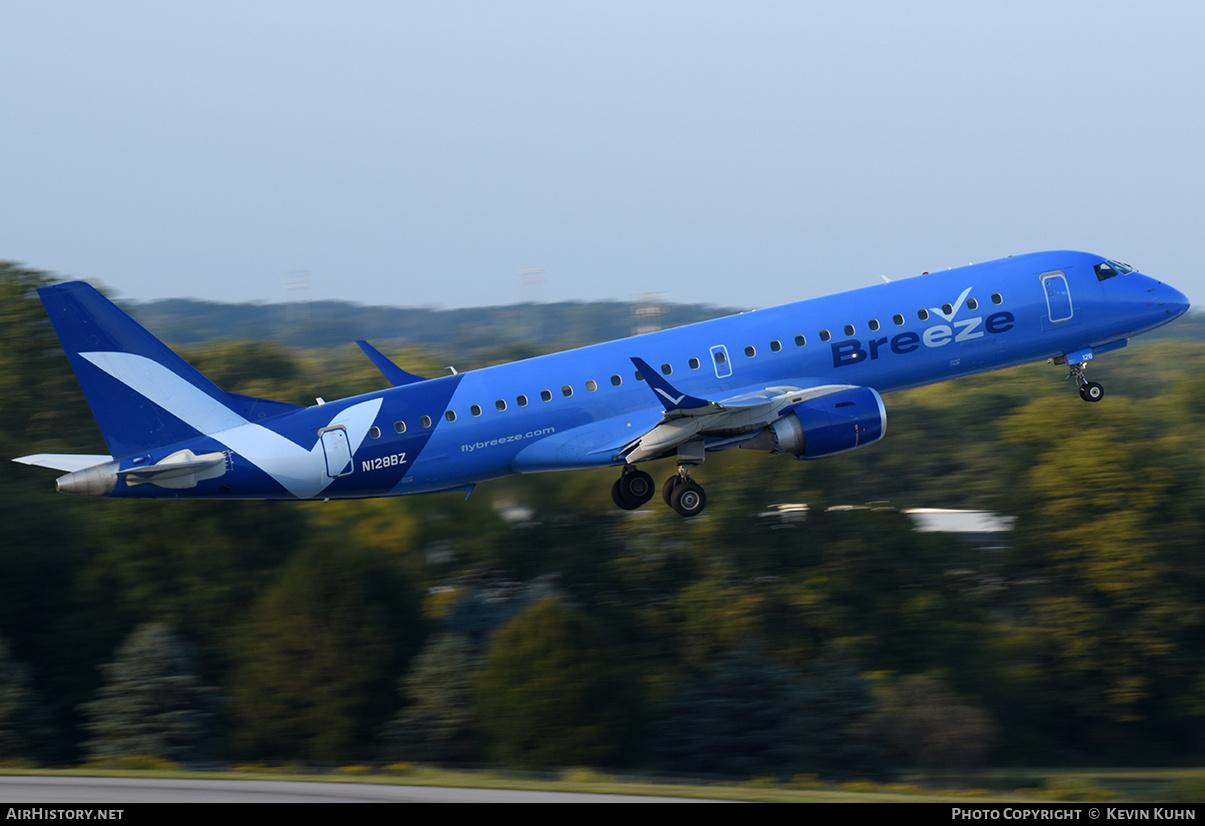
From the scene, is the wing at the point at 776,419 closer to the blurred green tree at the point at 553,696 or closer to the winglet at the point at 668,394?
the winglet at the point at 668,394

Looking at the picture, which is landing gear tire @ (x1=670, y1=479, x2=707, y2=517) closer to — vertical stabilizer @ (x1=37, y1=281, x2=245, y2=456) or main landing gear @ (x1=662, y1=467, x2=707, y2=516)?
main landing gear @ (x1=662, y1=467, x2=707, y2=516)

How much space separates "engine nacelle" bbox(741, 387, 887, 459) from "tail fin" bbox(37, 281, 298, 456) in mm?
14770

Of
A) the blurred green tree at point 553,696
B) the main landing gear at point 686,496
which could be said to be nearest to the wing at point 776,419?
the main landing gear at point 686,496

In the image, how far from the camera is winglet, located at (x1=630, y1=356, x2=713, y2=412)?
32625 mm

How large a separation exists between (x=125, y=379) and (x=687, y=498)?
1549cm

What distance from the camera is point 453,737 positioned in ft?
221

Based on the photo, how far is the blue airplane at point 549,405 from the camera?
3344 cm

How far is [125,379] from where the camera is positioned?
33.5 meters

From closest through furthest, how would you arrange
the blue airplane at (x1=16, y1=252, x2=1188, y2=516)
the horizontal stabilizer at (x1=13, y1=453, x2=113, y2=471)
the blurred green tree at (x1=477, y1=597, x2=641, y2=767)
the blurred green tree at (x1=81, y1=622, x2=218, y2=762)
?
the horizontal stabilizer at (x1=13, y1=453, x2=113, y2=471)
the blue airplane at (x1=16, y1=252, x2=1188, y2=516)
the blurred green tree at (x1=81, y1=622, x2=218, y2=762)
the blurred green tree at (x1=477, y1=597, x2=641, y2=767)

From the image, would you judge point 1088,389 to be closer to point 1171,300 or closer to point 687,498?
point 1171,300

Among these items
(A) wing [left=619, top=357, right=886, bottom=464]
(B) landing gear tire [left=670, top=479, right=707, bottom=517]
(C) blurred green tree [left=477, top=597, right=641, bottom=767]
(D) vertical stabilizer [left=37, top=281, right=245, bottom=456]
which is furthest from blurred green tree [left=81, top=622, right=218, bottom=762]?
(A) wing [left=619, top=357, right=886, bottom=464]

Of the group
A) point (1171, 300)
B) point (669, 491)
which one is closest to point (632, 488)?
point (669, 491)

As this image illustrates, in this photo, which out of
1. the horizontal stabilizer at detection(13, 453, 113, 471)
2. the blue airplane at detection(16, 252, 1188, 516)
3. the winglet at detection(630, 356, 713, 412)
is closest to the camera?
the winglet at detection(630, 356, 713, 412)

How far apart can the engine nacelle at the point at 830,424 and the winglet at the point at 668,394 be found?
99.6 inches
